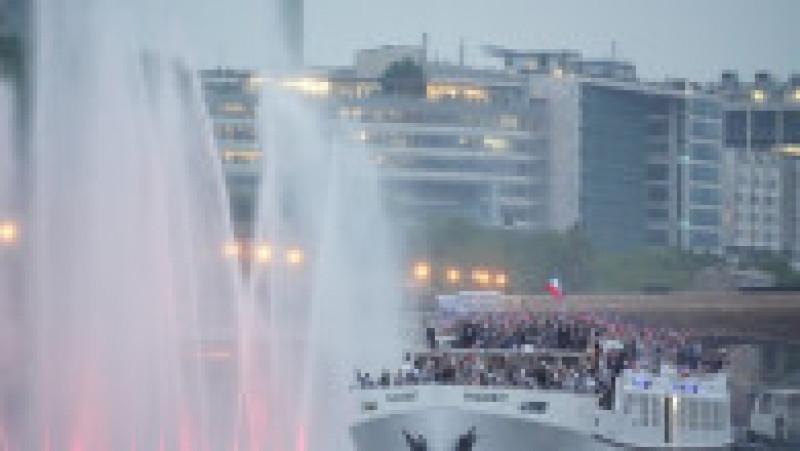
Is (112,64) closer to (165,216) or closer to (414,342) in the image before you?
(165,216)

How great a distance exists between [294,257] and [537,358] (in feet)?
51.2

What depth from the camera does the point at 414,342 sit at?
85750 mm

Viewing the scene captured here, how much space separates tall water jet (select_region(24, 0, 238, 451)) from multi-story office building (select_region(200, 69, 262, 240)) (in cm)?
8748

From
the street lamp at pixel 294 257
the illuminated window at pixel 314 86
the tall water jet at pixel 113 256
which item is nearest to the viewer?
the tall water jet at pixel 113 256

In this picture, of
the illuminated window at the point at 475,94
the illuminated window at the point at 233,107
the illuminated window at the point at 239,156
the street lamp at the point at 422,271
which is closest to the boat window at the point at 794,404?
the street lamp at the point at 422,271

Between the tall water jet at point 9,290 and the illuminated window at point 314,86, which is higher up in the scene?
the illuminated window at point 314,86

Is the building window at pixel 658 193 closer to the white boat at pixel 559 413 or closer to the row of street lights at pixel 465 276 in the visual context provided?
the row of street lights at pixel 465 276

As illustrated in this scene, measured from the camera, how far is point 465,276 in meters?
139

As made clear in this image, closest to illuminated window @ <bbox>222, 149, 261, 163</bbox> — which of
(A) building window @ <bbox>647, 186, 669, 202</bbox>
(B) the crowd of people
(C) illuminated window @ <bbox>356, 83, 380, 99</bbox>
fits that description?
(C) illuminated window @ <bbox>356, 83, 380, 99</bbox>

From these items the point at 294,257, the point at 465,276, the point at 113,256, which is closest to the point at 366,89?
the point at 465,276

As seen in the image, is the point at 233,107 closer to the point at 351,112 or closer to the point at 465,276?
the point at 351,112

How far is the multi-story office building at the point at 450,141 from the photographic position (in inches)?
6821

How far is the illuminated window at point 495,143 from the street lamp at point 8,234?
370 ft

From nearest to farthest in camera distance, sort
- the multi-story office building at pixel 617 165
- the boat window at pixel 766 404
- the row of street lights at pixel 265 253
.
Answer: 1. the row of street lights at pixel 265 253
2. the boat window at pixel 766 404
3. the multi-story office building at pixel 617 165
